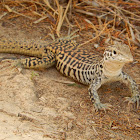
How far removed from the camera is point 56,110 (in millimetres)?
3770

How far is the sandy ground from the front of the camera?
3223mm

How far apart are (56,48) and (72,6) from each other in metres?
2.09

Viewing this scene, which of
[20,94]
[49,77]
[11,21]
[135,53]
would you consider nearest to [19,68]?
[49,77]

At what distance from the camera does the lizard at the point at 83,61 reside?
3.88 metres

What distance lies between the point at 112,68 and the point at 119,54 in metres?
0.47

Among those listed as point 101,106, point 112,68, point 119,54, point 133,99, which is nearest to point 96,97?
point 101,106

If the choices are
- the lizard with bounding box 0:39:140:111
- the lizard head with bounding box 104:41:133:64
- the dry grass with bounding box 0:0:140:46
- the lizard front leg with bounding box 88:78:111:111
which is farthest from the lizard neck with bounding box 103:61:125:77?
the dry grass with bounding box 0:0:140:46

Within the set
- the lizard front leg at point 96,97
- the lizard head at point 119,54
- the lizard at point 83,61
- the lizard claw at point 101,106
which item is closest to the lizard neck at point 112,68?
the lizard at point 83,61

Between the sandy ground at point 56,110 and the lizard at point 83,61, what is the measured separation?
0.17m

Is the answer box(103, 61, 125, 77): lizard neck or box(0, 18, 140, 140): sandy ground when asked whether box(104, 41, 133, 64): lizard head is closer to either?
box(103, 61, 125, 77): lizard neck

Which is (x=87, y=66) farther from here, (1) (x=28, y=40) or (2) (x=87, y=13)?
(2) (x=87, y=13)

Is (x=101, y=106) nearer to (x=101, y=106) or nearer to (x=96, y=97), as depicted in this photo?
(x=101, y=106)

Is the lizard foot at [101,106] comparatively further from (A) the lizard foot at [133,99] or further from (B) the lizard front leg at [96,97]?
(A) the lizard foot at [133,99]

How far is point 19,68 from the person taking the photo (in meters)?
4.80
